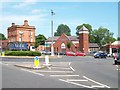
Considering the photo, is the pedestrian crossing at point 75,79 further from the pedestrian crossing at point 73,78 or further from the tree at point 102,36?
the tree at point 102,36

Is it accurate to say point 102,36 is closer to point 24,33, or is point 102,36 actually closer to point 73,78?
point 24,33

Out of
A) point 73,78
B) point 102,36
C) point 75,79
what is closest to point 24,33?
point 102,36

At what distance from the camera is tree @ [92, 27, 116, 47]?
16438 centimetres

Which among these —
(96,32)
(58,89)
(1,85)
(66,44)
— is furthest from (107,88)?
(96,32)

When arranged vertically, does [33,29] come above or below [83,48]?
above

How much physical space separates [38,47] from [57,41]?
753 inches

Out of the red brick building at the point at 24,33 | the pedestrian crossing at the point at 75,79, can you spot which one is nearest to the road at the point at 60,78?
the pedestrian crossing at the point at 75,79

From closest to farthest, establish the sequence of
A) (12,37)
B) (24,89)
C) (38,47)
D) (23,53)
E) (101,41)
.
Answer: (24,89), (23,53), (12,37), (38,47), (101,41)

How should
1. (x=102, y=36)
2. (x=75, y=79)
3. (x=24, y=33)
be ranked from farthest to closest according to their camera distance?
(x=102, y=36) → (x=24, y=33) → (x=75, y=79)

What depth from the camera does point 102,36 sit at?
16500cm

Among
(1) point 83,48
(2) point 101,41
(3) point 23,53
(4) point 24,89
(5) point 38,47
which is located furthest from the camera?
(2) point 101,41

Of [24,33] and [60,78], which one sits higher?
[24,33]

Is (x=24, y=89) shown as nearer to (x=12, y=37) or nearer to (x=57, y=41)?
(x=57, y=41)

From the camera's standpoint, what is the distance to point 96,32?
165625mm
